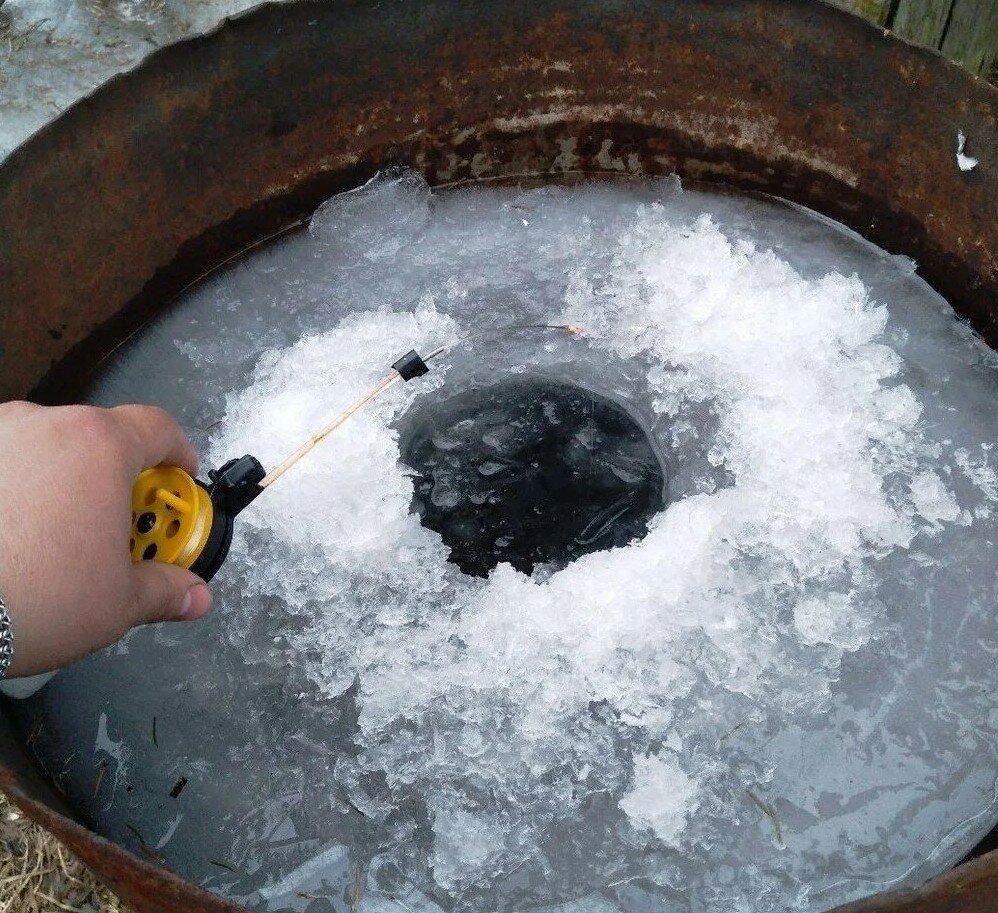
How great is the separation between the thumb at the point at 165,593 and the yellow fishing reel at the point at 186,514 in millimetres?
28

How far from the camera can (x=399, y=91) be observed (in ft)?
6.26

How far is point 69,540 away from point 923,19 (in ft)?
7.81

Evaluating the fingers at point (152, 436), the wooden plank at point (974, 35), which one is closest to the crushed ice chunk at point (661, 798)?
the fingers at point (152, 436)

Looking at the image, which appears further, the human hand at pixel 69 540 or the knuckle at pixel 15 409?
the knuckle at pixel 15 409

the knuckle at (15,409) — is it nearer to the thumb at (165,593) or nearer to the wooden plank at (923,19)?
the thumb at (165,593)

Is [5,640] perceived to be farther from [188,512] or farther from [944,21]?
[944,21]

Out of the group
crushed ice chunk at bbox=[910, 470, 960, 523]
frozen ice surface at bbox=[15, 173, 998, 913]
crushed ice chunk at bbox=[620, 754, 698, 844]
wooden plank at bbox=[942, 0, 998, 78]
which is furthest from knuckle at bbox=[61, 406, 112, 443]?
wooden plank at bbox=[942, 0, 998, 78]

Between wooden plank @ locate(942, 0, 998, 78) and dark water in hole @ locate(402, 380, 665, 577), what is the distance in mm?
1557

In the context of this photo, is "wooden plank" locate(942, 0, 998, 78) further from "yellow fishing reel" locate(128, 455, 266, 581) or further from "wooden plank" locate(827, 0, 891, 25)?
"yellow fishing reel" locate(128, 455, 266, 581)

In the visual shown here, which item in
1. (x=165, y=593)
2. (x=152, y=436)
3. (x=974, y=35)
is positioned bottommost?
(x=165, y=593)

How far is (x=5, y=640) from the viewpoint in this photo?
0.96 metres

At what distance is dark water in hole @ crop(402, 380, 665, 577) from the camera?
1.59 metres

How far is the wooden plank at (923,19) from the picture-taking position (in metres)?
2.36

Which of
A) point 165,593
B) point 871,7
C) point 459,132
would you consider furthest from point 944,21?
point 165,593
